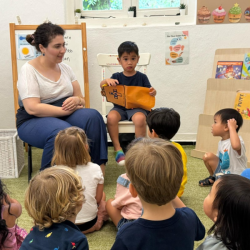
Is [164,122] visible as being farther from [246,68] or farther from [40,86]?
[246,68]

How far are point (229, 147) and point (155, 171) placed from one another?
1.27m

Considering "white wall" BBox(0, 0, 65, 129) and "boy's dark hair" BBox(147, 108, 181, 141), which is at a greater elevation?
"white wall" BBox(0, 0, 65, 129)

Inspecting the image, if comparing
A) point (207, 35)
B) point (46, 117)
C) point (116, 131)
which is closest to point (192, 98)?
point (207, 35)

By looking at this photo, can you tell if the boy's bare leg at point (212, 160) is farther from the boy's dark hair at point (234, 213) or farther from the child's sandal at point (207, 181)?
the boy's dark hair at point (234, 213)

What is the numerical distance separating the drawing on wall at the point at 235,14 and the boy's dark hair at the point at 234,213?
8.35 feet

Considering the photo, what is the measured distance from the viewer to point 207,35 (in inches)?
121

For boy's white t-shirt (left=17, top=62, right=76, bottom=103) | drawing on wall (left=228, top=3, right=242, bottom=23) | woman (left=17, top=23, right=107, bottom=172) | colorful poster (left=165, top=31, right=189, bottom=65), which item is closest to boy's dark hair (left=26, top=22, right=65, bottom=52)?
woman (left=17, top=23, right=107, bottom=172)

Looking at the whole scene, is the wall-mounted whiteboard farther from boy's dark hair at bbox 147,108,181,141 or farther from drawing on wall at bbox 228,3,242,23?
drawing on wall at bbox 228,3,242,23

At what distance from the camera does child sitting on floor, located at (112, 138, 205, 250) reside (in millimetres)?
874

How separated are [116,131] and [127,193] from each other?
951mm

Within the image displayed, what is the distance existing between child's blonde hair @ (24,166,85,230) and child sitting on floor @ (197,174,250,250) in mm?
450

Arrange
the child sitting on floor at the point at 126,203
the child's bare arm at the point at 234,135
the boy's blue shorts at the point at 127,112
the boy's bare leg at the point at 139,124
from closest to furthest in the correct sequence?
the child sitting on floor at the point at 126,203 → the child's bare arm at the point at 234,135 → the boy's bare leg at the point at 139,124 → the boy's blue shorts at the point at 127,112

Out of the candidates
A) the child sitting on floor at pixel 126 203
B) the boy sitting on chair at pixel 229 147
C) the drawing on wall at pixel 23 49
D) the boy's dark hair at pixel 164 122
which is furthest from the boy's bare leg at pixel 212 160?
the drawing on wall at pixel 23 49

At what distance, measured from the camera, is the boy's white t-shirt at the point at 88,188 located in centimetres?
156
